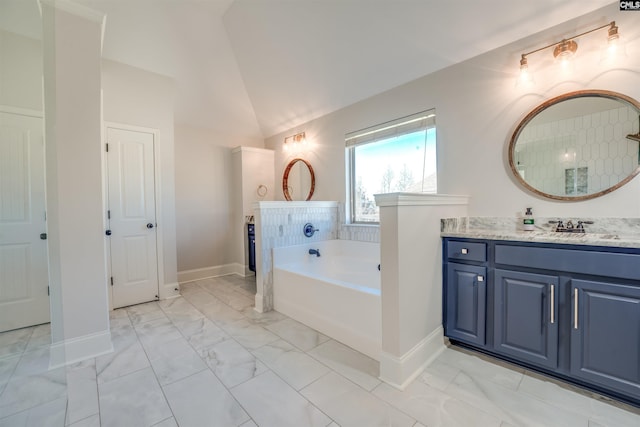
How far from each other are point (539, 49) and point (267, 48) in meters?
2.65

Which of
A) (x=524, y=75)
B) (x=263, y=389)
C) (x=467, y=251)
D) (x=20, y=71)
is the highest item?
(x=20, y=71)

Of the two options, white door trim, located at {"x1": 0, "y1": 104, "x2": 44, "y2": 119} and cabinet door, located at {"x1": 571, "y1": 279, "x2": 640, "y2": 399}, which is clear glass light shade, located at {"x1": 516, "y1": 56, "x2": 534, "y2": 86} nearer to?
cabinet door, located at {"x1": 571, "y1": 279, "x2": 640, "y2": 399}

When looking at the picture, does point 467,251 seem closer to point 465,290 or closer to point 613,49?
point 465,290

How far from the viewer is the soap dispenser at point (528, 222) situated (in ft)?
6.53

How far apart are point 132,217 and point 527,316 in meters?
3.82

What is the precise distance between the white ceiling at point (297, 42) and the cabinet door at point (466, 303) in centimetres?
183

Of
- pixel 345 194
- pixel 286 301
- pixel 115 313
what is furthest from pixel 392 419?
pixel 115 313

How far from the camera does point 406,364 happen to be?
168 centimetres

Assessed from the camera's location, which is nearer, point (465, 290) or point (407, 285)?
point (407, 285)

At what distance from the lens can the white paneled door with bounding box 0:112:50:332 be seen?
242 centimetres

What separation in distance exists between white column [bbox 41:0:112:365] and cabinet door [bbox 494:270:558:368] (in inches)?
116

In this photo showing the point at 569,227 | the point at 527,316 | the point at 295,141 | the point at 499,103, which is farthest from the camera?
the point at 295,141

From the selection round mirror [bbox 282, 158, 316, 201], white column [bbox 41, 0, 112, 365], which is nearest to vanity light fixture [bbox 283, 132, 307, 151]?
round mirror [bbox 282, 158, 316, 201]

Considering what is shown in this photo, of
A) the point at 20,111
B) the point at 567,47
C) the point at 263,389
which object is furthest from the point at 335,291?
the point at 20,111
